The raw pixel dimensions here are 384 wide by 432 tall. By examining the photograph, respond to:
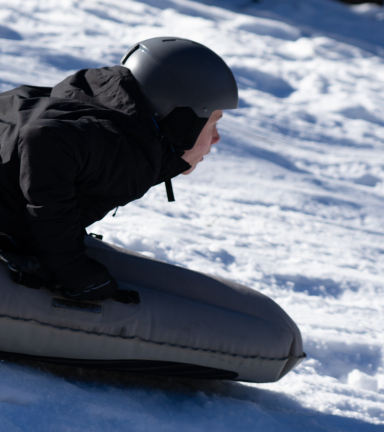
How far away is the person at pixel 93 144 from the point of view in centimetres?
149

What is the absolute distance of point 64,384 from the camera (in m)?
1.64

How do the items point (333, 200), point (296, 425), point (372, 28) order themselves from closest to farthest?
point (296, 425) → point (333, 200) → point (372, 28)

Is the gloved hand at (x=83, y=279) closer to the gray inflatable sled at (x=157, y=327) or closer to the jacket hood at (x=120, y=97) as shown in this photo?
the gray inflatable sled at (x=157, y=327)

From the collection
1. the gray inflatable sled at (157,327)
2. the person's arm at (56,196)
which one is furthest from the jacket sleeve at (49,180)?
the gray inflatable sled at (157,327)

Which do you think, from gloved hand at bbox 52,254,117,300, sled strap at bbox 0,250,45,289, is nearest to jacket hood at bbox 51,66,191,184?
gloved hand at bbox 52,254,117,300

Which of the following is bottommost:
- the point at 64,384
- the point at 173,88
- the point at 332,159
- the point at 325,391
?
the point at 332,159

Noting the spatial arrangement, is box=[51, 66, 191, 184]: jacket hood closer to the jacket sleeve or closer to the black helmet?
the black helmet

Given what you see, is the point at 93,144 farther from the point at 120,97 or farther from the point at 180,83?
the point at 180,83

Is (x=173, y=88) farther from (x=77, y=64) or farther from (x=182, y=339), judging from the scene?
(x=77, y=64)

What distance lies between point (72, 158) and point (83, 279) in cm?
39

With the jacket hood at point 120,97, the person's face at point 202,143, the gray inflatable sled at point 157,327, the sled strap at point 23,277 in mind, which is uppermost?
the jacket hood at point 120,97

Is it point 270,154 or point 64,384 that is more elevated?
point 64,384

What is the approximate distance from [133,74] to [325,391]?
4.99 feet

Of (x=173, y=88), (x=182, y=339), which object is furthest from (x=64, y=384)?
(x=173, y=88)
